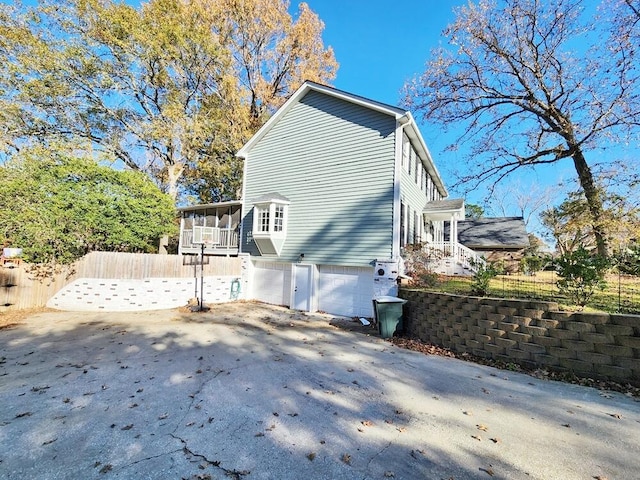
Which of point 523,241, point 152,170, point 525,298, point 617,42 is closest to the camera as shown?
point 525,298

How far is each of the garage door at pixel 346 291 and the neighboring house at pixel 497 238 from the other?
1192 centimetres

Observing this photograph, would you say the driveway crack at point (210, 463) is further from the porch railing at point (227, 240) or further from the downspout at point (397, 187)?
the porch railing at point (227, 240)

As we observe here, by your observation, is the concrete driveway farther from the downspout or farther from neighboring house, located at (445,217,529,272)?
neighboring house, located at (445,217,529,272)

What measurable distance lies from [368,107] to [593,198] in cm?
912

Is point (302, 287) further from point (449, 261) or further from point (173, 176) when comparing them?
point (173, 176)

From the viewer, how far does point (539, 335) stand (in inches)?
220

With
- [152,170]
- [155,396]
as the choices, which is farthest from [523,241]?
[152,170]

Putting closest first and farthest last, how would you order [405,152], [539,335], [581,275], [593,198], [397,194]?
[539,335] < [581,275] < [397,194] < [593,198] < [405,152]

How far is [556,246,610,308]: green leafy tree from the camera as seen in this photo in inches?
223

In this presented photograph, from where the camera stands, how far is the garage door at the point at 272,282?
1284 centimetres

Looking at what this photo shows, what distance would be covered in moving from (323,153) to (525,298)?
335 inches

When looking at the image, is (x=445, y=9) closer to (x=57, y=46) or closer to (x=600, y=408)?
(x=600, y=408)

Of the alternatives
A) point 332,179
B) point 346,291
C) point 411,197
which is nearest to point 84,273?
point 346,291

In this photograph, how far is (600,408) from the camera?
4.12m
